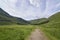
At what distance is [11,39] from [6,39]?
58.8 inches

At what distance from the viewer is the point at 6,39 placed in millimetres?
40000

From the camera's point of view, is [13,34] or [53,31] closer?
[13,34]

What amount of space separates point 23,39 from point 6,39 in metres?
4.06

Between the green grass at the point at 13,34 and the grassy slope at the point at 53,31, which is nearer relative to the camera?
the green grass at the point at 13,34

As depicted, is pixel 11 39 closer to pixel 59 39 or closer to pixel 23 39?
pixel 23 39

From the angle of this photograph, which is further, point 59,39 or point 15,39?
point 59,39

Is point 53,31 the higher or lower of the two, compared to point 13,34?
higher

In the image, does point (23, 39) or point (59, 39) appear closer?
point (23, 39)

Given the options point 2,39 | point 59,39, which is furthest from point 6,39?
point 59,39

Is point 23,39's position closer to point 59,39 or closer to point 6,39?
point 6,39

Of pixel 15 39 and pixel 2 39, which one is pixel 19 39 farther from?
pixel 2 39

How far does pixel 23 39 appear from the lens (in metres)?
40.7

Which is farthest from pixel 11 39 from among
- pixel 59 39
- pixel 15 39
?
pixel 59 39

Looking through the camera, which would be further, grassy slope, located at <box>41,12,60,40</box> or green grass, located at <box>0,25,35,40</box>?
grassy slope, located at <box>41,12,60,40</box>
